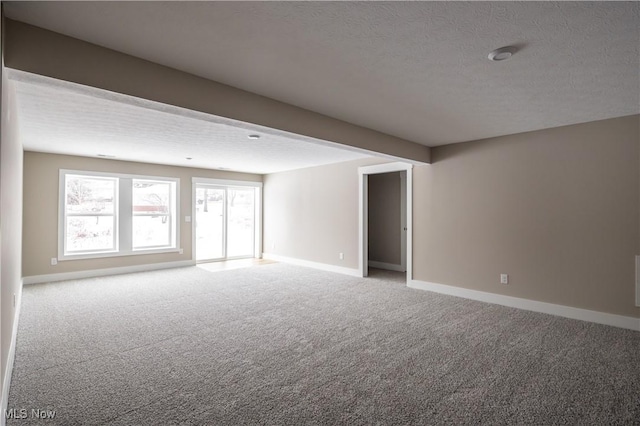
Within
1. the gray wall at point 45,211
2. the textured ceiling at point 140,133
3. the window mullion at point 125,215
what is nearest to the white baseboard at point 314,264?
the textured ceiling at point 140,133

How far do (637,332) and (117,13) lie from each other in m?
5.21

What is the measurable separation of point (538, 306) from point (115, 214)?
24.2ft

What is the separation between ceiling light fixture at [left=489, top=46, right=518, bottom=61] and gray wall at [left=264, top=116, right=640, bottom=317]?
237cm

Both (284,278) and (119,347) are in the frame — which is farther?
(284,278)

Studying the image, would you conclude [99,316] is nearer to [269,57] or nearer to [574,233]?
[269,57]

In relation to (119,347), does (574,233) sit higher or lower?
higher

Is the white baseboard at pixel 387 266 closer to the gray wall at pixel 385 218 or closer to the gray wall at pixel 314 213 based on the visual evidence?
the gray wall at pixel 385 218

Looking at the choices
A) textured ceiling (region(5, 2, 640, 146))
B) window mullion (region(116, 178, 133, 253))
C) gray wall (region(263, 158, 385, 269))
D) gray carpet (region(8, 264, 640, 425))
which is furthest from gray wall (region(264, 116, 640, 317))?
window mullion (region(116, 178, 133, 253))

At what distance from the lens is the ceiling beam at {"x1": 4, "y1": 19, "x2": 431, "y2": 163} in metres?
1.86

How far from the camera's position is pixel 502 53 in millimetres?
2107

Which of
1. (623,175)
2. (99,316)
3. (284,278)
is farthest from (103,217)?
(623,175)

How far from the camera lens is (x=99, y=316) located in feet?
12.5

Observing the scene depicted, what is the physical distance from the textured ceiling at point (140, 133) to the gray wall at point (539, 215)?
1616 millimetres

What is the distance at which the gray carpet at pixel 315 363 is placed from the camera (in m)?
2.02
